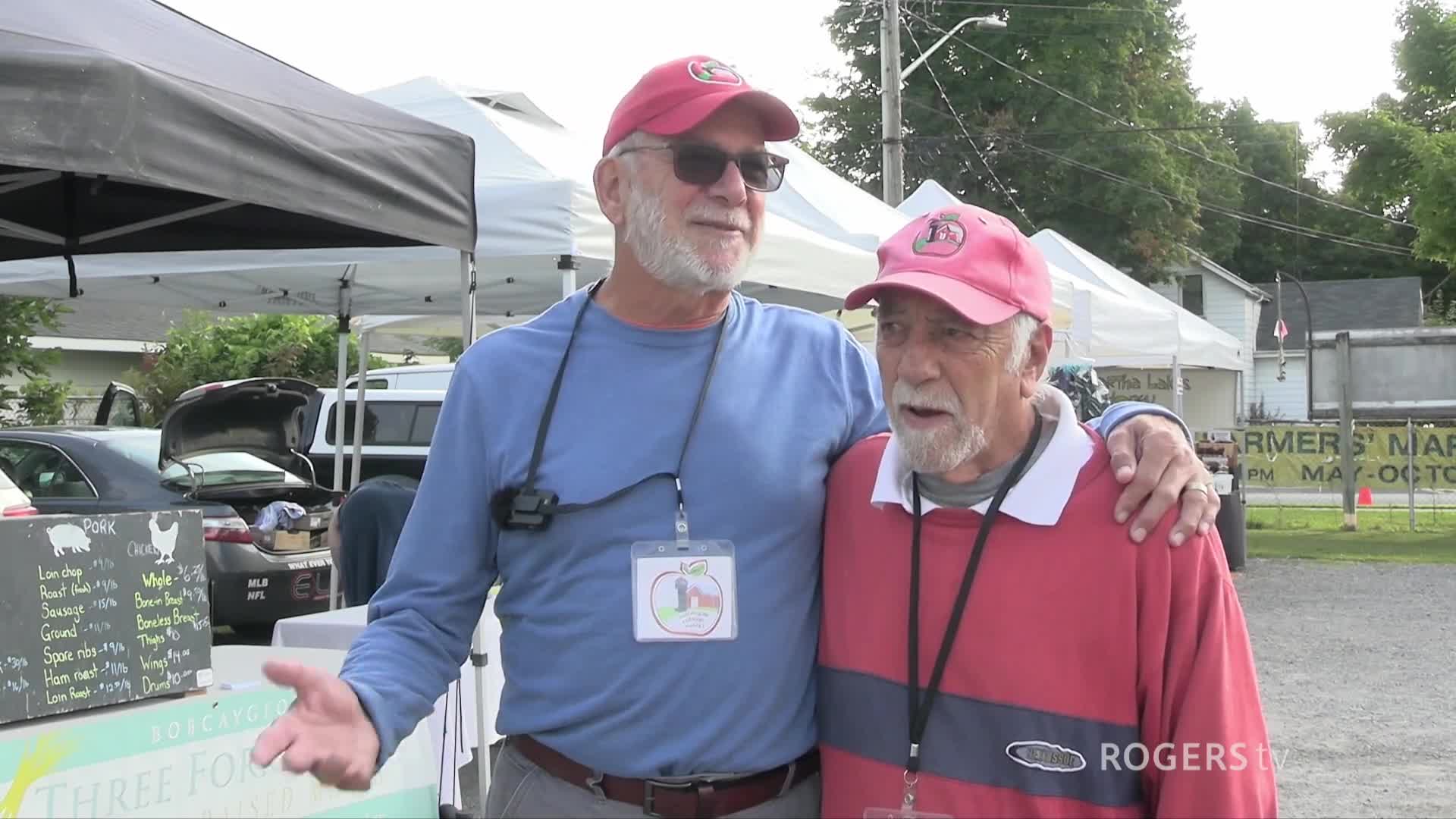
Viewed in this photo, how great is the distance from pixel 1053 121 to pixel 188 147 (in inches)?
1362

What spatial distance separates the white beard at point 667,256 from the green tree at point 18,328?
10.5 m

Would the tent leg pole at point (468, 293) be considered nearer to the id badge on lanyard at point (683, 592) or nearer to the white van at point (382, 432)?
the id badge on lanyard at point (683, 592)

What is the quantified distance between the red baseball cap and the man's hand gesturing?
1048 millimetres

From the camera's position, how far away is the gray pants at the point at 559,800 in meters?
2.01

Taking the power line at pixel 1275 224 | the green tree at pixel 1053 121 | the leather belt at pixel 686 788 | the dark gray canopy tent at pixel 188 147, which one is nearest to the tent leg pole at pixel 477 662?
the dark gray canopy tent at pixel 188 147

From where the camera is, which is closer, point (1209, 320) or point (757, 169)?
point (757, 169)

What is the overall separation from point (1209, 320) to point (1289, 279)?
10.9m

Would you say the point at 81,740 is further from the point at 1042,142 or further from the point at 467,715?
the point at 1042,142

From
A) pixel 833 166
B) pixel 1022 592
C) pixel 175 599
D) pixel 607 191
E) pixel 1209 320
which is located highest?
pixel 833 166

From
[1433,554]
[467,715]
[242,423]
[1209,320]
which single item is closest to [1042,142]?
[1209,320]

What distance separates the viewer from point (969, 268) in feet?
6.39

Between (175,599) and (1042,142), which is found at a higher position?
(1042,142)

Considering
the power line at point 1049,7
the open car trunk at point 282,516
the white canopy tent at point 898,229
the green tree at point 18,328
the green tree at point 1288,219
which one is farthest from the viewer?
the green tree at point 1288,219

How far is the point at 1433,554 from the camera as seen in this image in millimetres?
14773
